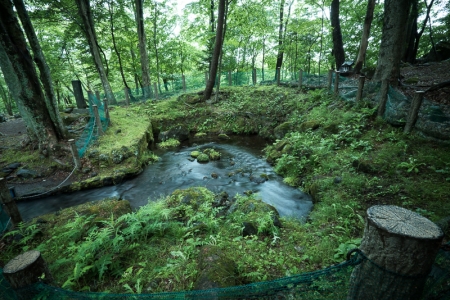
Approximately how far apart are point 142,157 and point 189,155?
89.4 inches

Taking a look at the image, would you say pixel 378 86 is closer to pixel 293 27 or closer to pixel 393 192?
pixel 393 192

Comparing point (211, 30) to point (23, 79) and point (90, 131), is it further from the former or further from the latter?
point (23, 79)

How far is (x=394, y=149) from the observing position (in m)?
5.94

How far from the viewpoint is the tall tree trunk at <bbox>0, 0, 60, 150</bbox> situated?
23.3ft

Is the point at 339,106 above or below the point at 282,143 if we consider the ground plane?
above

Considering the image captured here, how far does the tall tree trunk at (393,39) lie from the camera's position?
7.32m

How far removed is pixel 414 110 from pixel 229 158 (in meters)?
6.84

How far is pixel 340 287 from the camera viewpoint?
2188 mm

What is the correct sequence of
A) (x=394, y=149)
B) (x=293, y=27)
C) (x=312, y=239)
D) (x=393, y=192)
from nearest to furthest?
→ (x=312, y=239)
(x=393, y=192)
(x=394, y=149)
(x=293, y=27)

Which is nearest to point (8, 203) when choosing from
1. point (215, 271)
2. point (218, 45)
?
point (215, 271)

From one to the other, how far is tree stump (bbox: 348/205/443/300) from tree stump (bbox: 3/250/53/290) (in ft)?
10.3

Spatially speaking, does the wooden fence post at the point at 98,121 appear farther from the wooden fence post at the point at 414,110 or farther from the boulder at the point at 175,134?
the wooden fence post at the point at 414,110

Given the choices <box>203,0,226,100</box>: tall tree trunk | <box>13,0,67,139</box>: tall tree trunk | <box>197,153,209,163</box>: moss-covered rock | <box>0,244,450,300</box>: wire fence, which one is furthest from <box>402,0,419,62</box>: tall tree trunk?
<box>13,0,67,139</box>: tall tree trunk

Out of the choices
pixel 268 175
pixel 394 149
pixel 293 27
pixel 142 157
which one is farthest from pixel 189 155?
pixel 293 27
